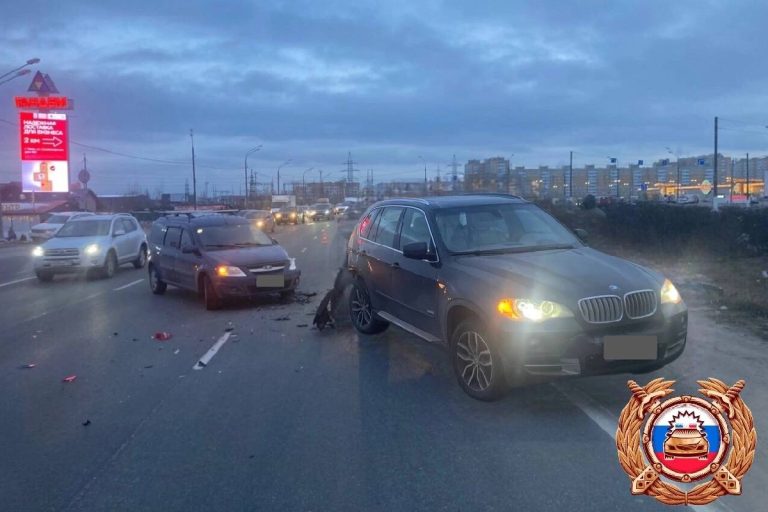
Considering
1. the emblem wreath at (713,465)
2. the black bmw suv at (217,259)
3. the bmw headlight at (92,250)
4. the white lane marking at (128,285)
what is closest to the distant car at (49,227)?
the bmw headlight at (92,250)

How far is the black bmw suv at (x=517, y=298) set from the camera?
6266 mm

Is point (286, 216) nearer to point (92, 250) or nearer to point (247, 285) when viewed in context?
point (92, 250)

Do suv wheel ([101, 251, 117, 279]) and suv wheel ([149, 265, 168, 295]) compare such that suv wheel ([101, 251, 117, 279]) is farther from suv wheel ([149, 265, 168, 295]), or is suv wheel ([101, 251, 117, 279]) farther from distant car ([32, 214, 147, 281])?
suv wheel ([149, 265, 168, 295])

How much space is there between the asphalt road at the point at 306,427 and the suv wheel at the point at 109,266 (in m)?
8.62

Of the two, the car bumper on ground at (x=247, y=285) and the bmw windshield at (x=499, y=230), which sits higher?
the bmw windshield at (x=499, y=230)

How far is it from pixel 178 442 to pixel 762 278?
1236 centimetres

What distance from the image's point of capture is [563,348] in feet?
20.4

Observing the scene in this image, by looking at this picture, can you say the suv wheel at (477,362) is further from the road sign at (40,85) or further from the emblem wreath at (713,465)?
the road sign at (40,85)

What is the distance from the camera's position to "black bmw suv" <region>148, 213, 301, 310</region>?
42.4 ft

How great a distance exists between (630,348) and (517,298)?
3.31 feet

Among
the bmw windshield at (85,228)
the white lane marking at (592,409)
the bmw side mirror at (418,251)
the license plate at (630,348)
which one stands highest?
the bmw side mirror at (418,251)

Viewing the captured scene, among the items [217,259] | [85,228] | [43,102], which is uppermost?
[43,102]

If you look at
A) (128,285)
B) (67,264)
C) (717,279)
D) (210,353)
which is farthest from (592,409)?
(67,264)

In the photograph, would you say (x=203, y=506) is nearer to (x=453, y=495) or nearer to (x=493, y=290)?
(x=453, y=495)
